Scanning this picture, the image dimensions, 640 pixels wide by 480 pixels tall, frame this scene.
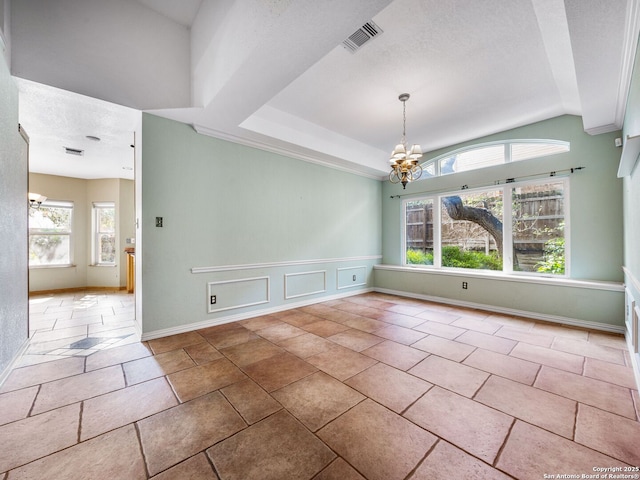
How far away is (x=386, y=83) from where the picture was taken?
10.1 feet

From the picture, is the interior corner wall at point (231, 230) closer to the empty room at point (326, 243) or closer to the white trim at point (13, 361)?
the empty room at point (326, 243)

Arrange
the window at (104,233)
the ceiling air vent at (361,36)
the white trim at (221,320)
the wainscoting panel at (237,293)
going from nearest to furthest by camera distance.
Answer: the ceiling air vent at (361,36)
the white trim at (221,320)
the wainscoting panel at (237,293)
the window at (104,233)

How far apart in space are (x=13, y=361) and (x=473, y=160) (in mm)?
6556

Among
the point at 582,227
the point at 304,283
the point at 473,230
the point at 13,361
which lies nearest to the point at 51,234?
the point at 13,361

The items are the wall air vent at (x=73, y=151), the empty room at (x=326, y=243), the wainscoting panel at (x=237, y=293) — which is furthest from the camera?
the wall air vent at (x=73, y=151)

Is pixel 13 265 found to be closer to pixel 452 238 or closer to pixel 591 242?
pixel 452 238

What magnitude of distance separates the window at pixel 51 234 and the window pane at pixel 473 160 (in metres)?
8.30

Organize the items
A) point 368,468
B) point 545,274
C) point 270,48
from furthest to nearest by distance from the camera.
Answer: point 545,274, point 270,48, point 368,468

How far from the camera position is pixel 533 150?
4.14 metres

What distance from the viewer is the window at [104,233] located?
6.34m

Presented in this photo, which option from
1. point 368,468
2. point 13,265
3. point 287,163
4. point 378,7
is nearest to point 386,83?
point 378,7

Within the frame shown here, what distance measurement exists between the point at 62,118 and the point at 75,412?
336cm

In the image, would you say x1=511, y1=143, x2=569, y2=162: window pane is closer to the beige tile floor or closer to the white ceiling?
the white ceiling

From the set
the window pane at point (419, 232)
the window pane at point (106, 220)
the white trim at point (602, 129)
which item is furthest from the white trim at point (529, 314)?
the window pane at point (106, 220)
